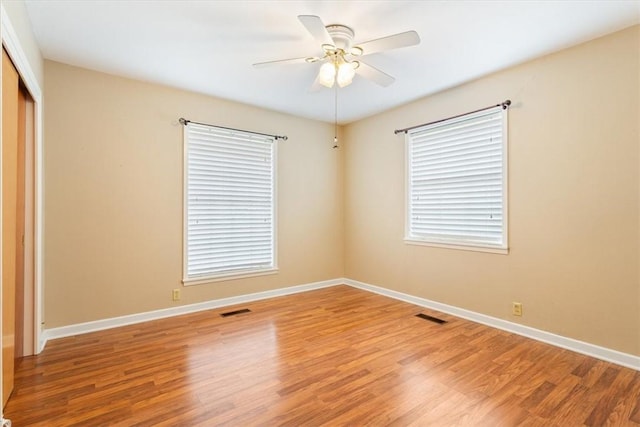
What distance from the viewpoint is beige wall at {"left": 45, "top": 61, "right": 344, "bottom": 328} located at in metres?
2.96

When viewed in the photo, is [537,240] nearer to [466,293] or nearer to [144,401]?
[466,293]

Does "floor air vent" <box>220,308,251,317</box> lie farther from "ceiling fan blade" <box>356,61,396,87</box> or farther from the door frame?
"ceiling fan blade" <box>356,61,396,87</box>

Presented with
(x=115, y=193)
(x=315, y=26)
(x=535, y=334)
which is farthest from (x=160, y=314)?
(x=535, y=334)

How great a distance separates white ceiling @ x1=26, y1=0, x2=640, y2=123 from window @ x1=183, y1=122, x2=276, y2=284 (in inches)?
31.3

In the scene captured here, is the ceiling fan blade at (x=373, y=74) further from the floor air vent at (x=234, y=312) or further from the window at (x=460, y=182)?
the floor air vent at (x=234, y=312)

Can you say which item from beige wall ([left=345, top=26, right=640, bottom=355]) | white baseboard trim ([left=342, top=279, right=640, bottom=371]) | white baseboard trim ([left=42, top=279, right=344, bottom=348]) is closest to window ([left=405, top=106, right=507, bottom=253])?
beige wall ([left=345, top=26, right=640, bottom=355])

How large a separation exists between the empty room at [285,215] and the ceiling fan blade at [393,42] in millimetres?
19

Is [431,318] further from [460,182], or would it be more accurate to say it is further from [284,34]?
[284,34]

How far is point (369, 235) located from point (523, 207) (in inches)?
84.8

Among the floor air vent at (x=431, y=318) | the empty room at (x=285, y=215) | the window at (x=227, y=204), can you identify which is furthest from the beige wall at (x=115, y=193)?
the floor air vent at (x=431, y=318)

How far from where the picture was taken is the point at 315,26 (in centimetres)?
199

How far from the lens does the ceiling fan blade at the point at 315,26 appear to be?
6.19 ft

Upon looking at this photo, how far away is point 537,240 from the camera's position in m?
2.93

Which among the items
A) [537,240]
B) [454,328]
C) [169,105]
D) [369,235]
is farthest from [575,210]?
[169,105]
